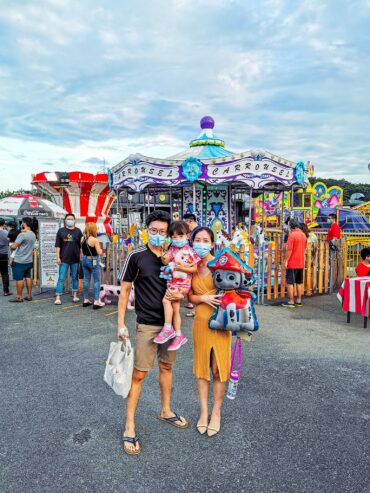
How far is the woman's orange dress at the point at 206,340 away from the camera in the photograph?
9.58ft

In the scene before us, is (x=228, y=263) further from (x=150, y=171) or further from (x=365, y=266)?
(x=150, y=171)

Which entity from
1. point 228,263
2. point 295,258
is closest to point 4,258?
point 295,258

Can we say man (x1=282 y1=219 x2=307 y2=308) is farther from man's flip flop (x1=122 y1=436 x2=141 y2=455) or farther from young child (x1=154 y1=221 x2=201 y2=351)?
man's flip flop (x1=122 y1=436 x2=141 y2=455)

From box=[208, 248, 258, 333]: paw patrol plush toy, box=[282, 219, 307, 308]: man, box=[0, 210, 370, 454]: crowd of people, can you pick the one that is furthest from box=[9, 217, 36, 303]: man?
box=[208, 248, 258, 333]: paw patrol plush toy

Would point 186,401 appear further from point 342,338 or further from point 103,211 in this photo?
point 103,211

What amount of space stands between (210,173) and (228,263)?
6.37 m

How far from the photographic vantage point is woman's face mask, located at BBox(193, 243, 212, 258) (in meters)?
2.92

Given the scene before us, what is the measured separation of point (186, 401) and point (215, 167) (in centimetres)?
625

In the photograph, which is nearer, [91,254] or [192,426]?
[192,426]

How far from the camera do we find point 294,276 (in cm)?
753

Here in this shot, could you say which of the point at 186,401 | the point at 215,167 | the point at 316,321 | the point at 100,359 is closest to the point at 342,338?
the point at 316,321

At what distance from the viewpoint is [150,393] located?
371 centimetres

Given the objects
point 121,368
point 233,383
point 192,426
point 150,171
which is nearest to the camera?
point 121,368

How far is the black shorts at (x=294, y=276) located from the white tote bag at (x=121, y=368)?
5.28 meters
